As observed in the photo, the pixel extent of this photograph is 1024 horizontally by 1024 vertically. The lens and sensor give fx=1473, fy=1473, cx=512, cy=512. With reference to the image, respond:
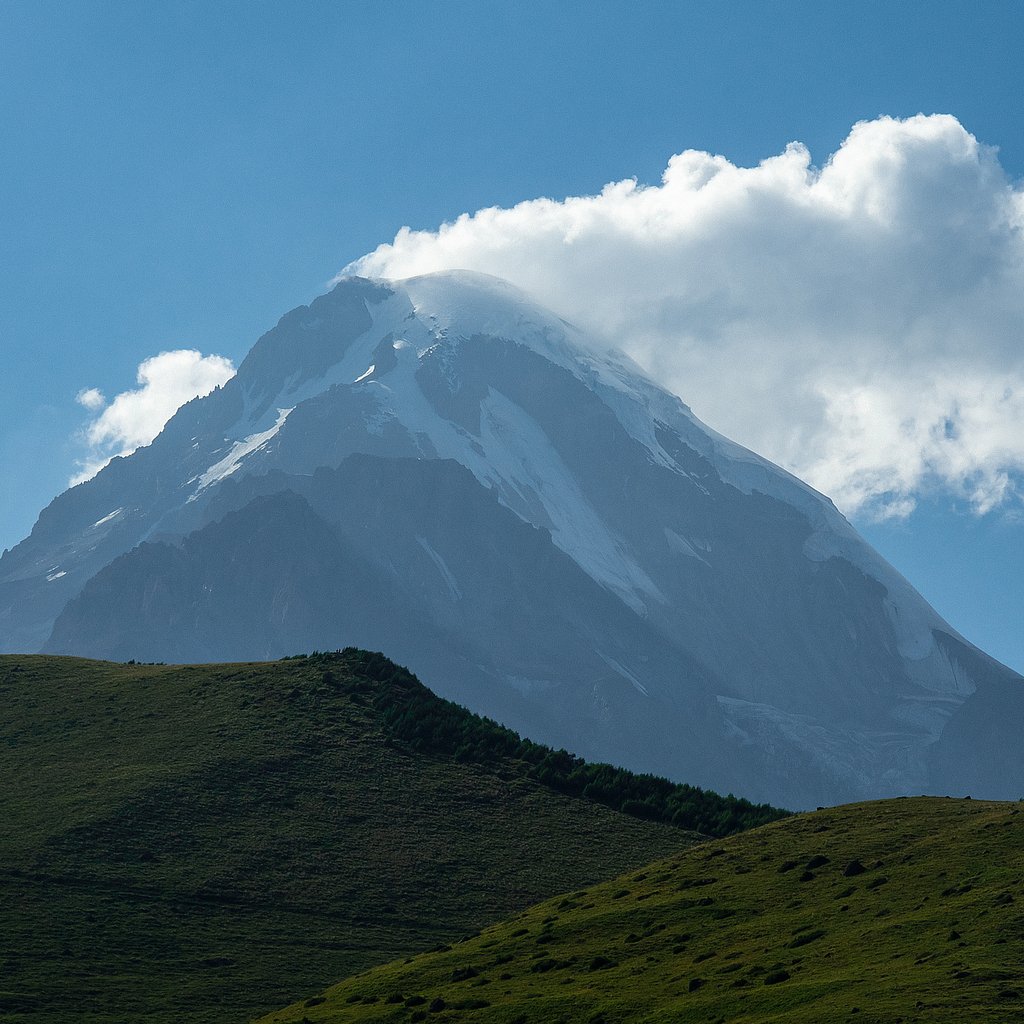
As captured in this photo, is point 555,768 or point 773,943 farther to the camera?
point 555,768

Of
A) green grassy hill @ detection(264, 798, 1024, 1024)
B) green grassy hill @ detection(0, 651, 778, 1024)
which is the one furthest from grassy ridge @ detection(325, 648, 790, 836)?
green grassy hill @ detection(264, 798, 1024, 1024)

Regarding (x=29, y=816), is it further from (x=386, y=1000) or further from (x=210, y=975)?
(x=386, y=1000)

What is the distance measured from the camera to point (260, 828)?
285 ft

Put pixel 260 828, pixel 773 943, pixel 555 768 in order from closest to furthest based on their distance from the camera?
pixel 773 943 < pixel 260 828 < pixel 555 768

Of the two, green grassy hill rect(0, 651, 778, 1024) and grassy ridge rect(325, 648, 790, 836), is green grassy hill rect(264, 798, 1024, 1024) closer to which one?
green grassy hill rect(0, 651, 778, 1024)

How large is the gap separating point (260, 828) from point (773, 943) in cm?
4189

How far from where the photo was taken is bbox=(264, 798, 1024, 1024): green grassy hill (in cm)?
4316

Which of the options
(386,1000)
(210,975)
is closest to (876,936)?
(386,1000)

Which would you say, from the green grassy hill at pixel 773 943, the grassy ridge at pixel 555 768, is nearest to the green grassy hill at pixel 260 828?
the grassy ridge at pixel 555 768

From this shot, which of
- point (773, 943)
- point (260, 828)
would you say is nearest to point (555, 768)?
point (260, 828)

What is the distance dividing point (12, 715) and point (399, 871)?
1470 inches

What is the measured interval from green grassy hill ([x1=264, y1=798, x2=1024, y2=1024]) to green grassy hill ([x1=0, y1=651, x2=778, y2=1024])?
947 centimetres

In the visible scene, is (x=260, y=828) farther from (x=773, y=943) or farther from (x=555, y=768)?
(x=773, y=943)

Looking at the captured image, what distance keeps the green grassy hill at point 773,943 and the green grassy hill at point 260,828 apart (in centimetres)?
947
